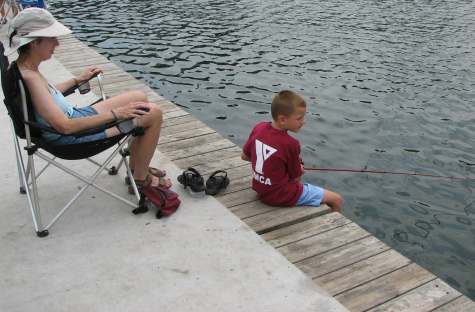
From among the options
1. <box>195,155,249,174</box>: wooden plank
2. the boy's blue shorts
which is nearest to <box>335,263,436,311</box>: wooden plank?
the boy's blue shorts

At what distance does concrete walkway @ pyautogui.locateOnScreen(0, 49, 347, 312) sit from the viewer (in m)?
3.36

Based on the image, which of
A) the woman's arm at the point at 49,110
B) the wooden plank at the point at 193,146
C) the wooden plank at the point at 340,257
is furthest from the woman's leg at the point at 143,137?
the wooden plank at the point at 340,257

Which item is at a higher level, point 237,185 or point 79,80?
point 79,80

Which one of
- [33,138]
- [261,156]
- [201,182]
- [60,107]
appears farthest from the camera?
[201,182]

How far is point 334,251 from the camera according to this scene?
395 cm

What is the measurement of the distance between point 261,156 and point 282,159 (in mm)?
197

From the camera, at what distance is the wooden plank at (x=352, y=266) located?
360 cm

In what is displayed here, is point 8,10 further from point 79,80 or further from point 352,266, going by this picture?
point 352,266

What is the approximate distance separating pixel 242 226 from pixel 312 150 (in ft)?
12.8

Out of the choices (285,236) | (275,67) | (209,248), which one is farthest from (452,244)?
(275,67)

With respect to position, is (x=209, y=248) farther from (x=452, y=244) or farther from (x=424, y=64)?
(x=424, y=64)

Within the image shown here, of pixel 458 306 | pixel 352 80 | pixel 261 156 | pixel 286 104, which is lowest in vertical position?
pixel 352 80

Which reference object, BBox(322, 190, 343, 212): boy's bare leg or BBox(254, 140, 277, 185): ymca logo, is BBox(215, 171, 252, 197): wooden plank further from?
BBox(322, 190, 343, 212): boy's bare leg

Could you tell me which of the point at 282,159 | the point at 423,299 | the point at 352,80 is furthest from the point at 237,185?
the point at 352,80
